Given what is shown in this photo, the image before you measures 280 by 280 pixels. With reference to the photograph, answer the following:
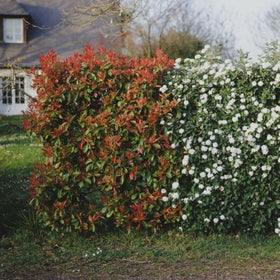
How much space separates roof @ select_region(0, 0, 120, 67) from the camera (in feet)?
70.4

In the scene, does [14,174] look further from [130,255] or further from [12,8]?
[12,8]

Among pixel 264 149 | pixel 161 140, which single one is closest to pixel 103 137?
pixel 161 140

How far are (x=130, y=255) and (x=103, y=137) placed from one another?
1340mm

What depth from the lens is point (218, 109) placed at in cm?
529

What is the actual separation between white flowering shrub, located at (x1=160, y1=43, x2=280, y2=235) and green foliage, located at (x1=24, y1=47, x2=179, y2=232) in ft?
0.64

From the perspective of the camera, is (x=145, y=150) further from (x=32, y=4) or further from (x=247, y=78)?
(x=32, y=4)

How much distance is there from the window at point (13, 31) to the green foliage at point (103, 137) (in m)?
17.8

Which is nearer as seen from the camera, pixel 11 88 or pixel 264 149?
pixel 264 149

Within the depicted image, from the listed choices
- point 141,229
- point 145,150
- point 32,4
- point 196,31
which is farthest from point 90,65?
point 32,4

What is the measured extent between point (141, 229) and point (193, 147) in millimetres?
1226

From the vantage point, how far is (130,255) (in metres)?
5.00

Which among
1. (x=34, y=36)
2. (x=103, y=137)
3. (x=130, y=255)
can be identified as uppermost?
(x=34, y=36)

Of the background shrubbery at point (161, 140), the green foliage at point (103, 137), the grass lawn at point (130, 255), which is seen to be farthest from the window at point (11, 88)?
the grass lawn at point (130, 255)

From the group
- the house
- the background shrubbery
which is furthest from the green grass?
the house
